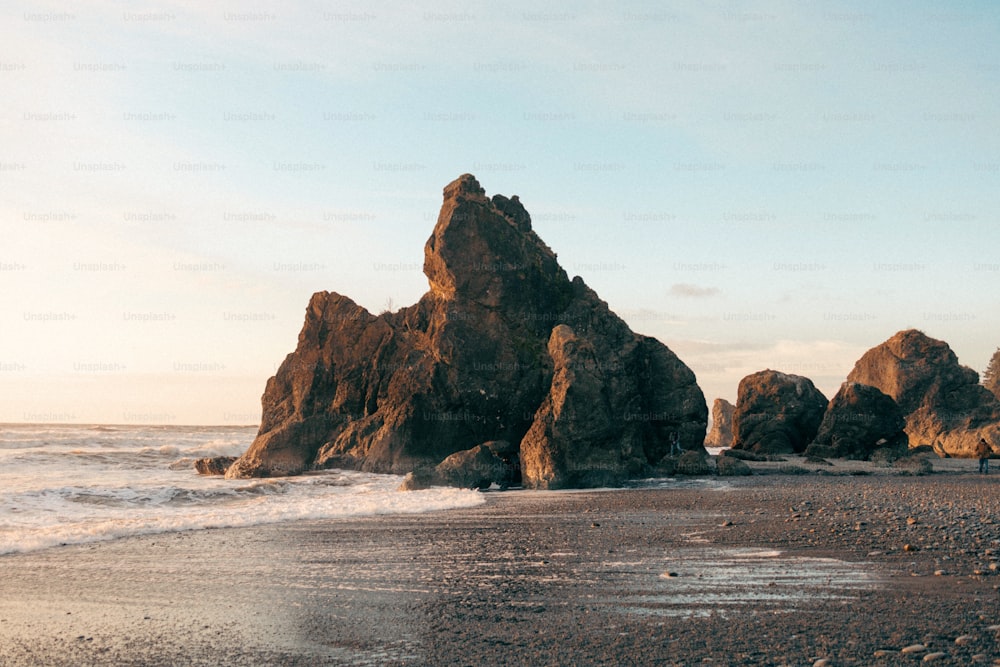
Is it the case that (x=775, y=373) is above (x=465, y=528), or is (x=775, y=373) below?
above

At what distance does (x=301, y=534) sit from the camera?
1756 cm

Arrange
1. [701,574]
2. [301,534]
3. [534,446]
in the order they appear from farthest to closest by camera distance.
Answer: [534,446], [301,534], [701,574]

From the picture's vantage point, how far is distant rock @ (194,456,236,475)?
42.3m

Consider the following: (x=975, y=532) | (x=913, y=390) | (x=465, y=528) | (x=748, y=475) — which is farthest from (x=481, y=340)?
(x=913, y=390)

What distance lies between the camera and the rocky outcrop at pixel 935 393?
5822 centimetres

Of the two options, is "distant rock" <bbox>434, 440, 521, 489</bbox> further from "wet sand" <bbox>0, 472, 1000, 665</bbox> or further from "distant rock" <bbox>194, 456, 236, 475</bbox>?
"distant rock" <bbox>194, 456, 236, 475</bbox>

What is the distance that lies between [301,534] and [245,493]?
450 inches

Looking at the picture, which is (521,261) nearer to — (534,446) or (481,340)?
(481,340)

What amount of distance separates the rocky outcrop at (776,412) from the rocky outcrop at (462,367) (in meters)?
12.5

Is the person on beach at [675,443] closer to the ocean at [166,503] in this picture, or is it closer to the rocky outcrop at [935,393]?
the ocean at [166,503]

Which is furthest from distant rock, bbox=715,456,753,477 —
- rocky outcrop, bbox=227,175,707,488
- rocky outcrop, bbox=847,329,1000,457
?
rocky outcrop, bbox=847,329,1000,457

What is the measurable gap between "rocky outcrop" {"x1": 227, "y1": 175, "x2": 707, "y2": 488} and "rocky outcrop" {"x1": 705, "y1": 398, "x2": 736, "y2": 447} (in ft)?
161

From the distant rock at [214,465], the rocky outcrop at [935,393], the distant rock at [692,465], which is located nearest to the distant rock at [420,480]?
the distant rock at [692,465]

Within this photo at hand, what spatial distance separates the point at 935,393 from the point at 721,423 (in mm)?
30414
